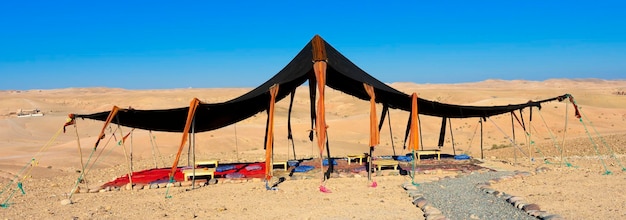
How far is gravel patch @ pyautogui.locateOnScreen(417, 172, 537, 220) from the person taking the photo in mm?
9109

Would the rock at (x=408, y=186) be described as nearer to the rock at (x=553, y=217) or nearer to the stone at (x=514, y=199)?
the stone at (x=514, y=199)

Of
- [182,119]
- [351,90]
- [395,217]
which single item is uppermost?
[351,90]

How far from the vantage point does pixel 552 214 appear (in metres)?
8.64

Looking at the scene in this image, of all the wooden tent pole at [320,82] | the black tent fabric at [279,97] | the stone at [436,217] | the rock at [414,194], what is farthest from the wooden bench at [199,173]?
the stone at [436,217]

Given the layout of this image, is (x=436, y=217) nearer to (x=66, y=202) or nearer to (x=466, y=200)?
(x=466, y=200)

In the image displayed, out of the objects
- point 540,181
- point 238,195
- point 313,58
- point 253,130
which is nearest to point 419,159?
point 540,181

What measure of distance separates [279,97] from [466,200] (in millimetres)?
7642

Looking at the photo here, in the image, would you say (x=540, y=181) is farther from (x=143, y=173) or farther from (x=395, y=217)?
(x=143, y=173)

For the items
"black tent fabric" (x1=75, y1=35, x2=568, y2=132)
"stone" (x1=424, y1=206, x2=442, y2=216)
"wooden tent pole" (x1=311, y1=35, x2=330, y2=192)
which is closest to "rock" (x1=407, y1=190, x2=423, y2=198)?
"stone" (x1=424, y1=206, x2=442, y2=216)

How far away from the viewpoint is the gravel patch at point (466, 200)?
29.9ft

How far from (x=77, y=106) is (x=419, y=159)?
64303 mm

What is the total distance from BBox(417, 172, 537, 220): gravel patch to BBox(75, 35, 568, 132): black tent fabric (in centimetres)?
288

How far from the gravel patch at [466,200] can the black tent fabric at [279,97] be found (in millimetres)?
2875

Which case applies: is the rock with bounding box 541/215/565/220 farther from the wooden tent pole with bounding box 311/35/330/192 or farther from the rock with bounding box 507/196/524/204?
the wooden tent pole with bounding box 311/35/330/192
